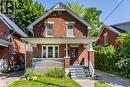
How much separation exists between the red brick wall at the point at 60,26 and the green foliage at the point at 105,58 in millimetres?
3520

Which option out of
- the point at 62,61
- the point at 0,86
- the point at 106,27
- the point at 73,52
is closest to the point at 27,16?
the point at 106,27

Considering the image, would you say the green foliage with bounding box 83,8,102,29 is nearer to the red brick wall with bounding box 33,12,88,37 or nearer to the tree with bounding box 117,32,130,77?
the red brick wall with bounding box 33,12,88,37

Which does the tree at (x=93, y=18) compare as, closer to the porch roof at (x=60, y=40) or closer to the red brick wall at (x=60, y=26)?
the red brick wall at (x=60, y=26)

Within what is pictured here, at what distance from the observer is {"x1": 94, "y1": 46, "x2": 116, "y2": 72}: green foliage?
33.3 meters

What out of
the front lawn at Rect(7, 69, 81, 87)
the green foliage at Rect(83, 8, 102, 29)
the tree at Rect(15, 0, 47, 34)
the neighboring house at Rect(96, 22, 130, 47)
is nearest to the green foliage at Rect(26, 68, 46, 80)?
the front lawn at Rect(7, 69, 81, 87)

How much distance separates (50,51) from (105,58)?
22.2 feet

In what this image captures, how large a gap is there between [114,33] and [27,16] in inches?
794

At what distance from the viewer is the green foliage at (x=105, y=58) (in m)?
33.3

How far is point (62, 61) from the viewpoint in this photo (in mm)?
29984

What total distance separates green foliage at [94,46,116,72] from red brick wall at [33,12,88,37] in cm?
352

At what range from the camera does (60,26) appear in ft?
111

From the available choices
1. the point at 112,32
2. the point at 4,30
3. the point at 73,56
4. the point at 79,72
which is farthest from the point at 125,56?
the point at 4,30

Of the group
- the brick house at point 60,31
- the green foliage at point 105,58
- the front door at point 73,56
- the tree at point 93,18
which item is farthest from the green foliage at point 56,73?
the tree at point 93,18

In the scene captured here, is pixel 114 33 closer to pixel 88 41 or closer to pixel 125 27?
pixel 125 27
